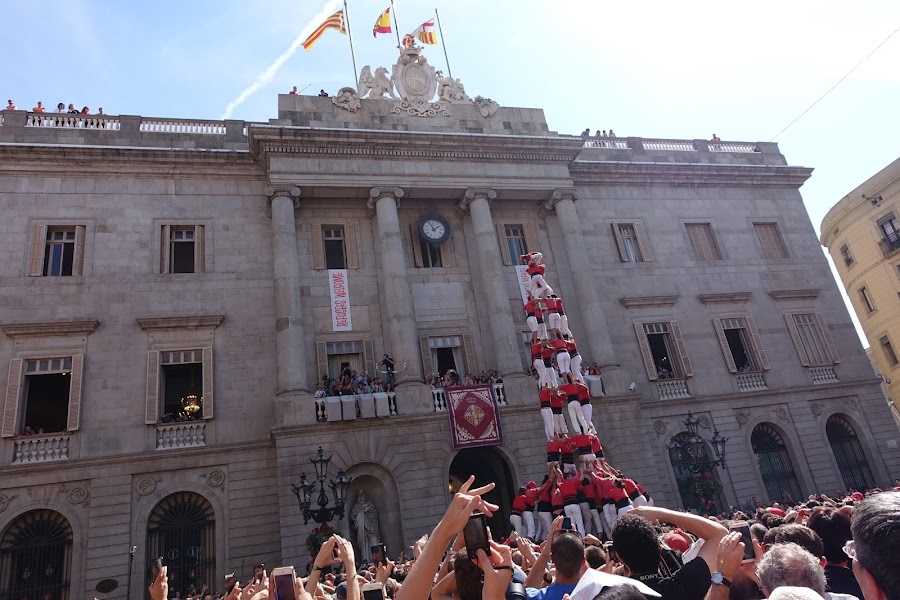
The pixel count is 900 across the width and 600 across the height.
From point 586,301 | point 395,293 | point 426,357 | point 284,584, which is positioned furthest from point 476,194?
point 284,584

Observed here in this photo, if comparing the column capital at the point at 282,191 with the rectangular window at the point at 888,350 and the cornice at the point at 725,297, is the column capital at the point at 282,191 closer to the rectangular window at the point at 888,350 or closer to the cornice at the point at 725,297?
the cornice at the point at 725,297

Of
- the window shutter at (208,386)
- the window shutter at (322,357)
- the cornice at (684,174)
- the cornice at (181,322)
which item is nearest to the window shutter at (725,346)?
the cornice at (684,174)

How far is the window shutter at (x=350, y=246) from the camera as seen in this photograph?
24984mm

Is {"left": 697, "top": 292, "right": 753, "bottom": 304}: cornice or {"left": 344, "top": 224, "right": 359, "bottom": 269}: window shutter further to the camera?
{"left": 697, "top": 292, "right": 753, "bottom": 304}: cornice

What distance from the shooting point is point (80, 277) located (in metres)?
21.7

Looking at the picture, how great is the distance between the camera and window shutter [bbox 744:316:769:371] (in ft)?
91.7

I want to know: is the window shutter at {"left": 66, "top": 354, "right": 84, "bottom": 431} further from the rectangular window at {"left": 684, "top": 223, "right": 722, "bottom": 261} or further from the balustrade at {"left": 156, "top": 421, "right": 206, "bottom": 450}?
the rectangular window at {"left": 684, "top": 223, "right": 722, "bottom": 261}

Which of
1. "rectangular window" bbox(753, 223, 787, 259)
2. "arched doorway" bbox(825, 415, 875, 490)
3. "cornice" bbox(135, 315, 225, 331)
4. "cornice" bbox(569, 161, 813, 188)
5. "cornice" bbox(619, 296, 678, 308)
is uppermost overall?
"cornice" bbox(569, 161, 813, 188)

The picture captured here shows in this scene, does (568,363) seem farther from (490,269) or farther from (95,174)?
(95,174)

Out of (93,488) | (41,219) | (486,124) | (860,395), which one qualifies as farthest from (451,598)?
(860,395)

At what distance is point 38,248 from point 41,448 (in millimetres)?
7209

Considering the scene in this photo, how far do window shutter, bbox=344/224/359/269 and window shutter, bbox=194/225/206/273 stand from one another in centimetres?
552

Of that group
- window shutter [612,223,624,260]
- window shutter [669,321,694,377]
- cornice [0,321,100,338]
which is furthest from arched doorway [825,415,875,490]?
cornice [0,321,100,338]

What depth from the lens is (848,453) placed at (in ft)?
91.0
